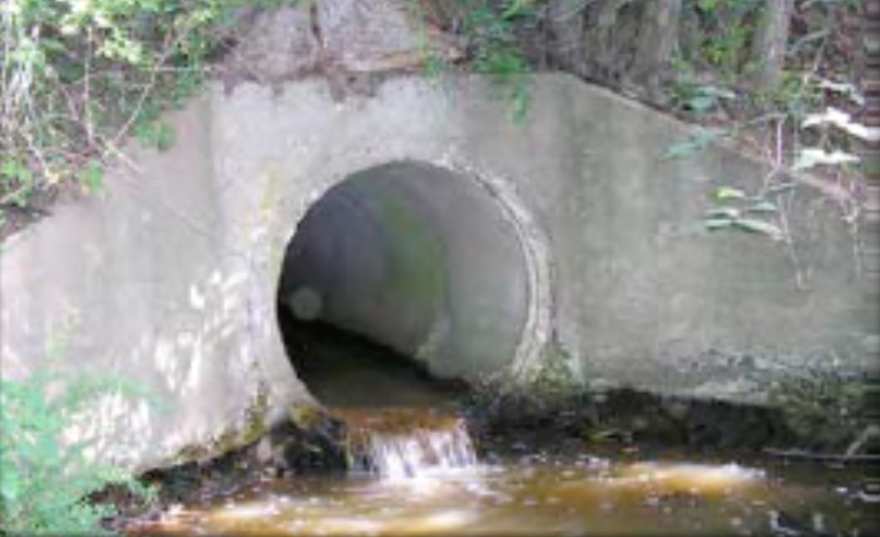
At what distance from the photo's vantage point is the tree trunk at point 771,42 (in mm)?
9242

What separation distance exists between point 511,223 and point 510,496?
223 cm

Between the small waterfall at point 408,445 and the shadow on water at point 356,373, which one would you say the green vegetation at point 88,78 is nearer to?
the small waterfall at point 408,445

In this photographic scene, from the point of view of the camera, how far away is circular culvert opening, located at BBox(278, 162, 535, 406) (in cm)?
989

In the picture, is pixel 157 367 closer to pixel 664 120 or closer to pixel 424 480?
pixel 424 480

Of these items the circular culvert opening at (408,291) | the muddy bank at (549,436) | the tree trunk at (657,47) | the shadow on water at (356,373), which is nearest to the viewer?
the muddy bank at (549,436)

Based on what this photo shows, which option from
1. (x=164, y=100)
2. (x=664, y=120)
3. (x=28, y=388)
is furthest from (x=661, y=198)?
(x=28, y=388)

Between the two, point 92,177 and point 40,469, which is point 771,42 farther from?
point 40,469

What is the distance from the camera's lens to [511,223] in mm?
9531

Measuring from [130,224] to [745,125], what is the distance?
4.11 m

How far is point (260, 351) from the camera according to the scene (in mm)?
8484

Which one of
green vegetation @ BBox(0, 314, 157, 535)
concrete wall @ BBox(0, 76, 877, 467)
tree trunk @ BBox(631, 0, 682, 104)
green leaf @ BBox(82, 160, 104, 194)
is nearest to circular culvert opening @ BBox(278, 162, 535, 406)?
concrete wall @ BBox(0, 76, 877, 467)

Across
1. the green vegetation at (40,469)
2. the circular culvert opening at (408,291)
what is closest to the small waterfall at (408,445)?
the circular culvert opening at (408,291)

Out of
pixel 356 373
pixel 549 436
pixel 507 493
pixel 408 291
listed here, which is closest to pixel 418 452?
pixel 507 493

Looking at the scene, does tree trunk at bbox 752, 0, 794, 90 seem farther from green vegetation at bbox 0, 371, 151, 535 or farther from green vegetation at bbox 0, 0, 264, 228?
green vegetation at bbox 0, 371, 151, 535
